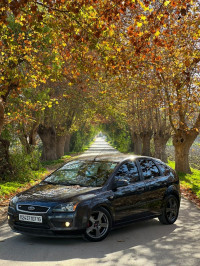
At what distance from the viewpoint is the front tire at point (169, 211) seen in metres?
8.76

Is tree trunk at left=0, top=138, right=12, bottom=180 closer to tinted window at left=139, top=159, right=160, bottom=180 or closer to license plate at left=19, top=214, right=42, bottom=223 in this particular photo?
tinted window at left=139, top=159, right=160, bottom=180

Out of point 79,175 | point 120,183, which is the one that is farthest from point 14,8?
point 120,183

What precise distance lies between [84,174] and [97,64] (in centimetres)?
656

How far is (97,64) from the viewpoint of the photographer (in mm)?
13609

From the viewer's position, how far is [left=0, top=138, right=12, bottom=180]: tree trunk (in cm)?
1697

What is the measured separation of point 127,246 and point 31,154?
14.8 metres

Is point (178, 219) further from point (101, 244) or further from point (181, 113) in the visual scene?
point (181, 113)

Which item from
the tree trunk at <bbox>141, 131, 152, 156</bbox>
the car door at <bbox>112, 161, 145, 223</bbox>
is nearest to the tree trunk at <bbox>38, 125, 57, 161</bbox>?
the tree trunk at <bbox>141, 131, 152, 156</bbox>

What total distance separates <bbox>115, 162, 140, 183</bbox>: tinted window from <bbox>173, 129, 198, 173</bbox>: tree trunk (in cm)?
1297

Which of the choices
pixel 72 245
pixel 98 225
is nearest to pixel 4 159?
pixel 98 225

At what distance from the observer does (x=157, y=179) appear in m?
8.70

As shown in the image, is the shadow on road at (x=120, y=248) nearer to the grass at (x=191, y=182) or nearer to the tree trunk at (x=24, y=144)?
the grass at (x=191, y=182)

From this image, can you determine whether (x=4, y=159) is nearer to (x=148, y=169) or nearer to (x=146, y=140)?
(x=148, y=169)

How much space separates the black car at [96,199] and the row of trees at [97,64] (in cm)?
330
